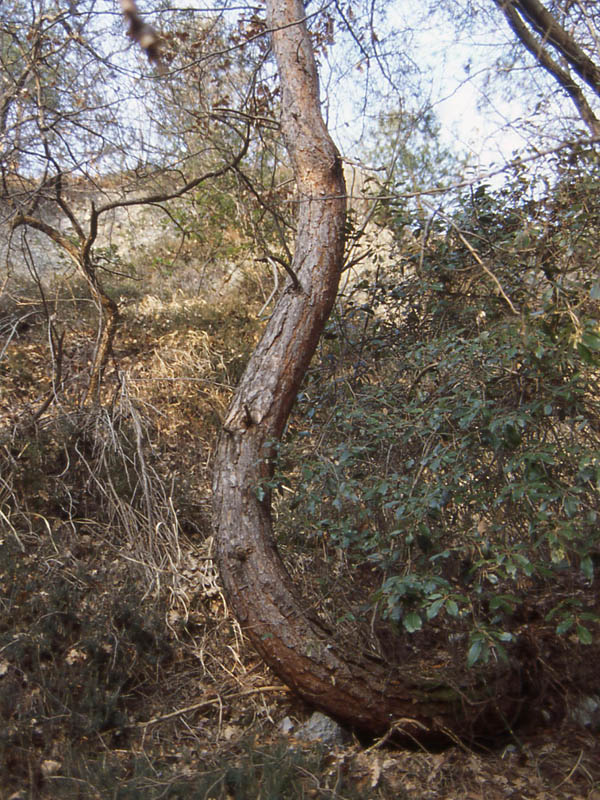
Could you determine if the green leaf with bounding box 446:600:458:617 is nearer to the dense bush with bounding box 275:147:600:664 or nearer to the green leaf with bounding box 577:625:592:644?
the dense bush with bounding box 275:147:600:664

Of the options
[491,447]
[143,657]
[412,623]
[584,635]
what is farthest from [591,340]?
[143,657]

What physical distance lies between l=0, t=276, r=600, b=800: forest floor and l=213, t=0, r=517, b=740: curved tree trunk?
0.21 m

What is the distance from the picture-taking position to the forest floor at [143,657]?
3.20 m

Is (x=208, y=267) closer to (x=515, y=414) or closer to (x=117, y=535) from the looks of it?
(x=117, y=535)

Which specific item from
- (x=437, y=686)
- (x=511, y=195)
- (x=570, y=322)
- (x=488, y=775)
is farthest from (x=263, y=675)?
(x=511, y=195)

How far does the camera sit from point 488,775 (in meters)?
3.31

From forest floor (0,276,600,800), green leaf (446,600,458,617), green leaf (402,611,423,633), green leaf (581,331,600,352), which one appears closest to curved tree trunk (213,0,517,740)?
forest floor (0,276,600,800)

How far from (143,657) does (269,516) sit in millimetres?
1211

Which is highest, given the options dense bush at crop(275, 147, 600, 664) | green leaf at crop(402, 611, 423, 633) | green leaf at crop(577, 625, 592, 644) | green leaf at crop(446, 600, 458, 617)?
dense bush at crop(275, 147, 600, 664)

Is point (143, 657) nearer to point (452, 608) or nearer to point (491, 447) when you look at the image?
point (452, 608)

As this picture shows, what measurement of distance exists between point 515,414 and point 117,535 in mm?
3103

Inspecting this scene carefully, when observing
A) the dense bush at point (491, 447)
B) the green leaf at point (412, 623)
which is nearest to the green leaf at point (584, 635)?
the dense bush at point (491, 447)

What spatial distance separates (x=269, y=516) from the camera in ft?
13.1

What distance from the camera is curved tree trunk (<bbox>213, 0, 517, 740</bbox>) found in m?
3.60
